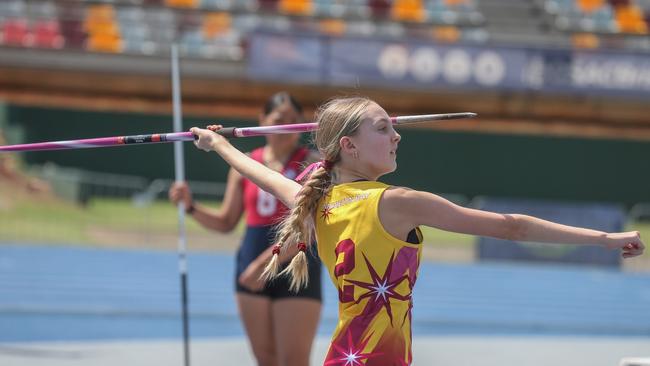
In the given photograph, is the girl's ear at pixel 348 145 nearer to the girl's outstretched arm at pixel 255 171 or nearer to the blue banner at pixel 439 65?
the girl's outstretched arm at pixel 255 171

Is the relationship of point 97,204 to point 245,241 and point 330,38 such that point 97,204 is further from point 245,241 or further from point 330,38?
point 245,241

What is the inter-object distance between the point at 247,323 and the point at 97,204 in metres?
11.7

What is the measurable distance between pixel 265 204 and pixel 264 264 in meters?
0.38

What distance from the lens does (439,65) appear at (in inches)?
729

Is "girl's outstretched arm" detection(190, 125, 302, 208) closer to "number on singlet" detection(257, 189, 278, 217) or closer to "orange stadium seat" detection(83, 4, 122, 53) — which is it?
"number on singlet" detection(257, 189, 278, 217)

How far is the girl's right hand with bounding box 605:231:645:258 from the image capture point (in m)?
2.77

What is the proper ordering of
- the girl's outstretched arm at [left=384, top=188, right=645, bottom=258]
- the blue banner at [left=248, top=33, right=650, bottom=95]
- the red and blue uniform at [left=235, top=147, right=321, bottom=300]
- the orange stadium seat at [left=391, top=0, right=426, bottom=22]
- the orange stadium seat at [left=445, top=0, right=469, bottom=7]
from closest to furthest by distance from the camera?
the girl's outstretched arm at [left=384, top=188, right=645, bottom=258], the red and blue uniform at [left=235, top=147, right=321, bottom=300], the blue banner at [left=248, top=33, right=650, bottom=95], the orange stadium seat at [left=391, top=0, right=426, bottom=22], the orange stadium seat at [left=445, top=0, right=469, bottom=7]

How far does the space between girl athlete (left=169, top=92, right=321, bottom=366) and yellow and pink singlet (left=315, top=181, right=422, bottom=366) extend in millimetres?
1474

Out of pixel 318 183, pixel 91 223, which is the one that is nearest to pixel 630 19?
pixel 91 223

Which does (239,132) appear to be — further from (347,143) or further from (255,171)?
(347,143)

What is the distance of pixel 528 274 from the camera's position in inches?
569

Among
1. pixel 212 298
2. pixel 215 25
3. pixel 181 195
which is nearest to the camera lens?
pixel 181 195

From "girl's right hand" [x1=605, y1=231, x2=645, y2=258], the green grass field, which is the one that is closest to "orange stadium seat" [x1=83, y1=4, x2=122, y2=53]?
the green grass field

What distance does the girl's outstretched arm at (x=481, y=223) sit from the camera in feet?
9.05
